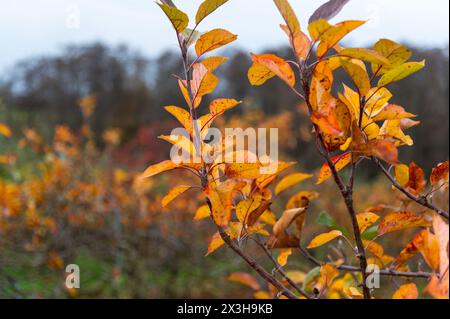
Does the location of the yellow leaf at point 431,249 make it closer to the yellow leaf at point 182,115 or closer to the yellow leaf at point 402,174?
the yellow leaf at point 402,174

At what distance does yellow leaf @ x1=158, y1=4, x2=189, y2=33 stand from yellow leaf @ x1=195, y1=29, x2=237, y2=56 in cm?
4

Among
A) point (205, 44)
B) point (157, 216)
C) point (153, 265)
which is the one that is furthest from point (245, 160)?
point (157, 216)

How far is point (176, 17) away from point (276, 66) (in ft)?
0.46

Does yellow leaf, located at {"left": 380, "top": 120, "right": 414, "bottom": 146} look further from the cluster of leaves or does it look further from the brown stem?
the brown stem

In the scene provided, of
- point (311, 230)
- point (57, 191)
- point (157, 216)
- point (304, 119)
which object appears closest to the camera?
point (57, 191)

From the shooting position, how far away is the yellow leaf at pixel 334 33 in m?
0.56

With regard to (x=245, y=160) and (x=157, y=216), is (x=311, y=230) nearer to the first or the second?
(x=157, y=216)

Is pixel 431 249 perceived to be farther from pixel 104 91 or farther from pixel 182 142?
pixel 104 91

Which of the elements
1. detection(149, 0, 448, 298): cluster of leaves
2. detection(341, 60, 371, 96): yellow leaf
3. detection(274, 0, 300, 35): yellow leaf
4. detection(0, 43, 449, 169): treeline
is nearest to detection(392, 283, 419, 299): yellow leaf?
detection(149, 0, 448, 298): cluster of leaves

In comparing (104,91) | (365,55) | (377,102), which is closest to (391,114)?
(377,102)

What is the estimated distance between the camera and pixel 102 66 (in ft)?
29.6

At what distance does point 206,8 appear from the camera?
643 mm

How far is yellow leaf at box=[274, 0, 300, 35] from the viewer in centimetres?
57
